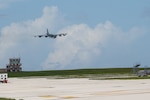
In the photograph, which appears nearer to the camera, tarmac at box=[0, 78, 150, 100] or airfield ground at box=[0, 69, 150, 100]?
tarmac at box=[0, 78, 150, 100]

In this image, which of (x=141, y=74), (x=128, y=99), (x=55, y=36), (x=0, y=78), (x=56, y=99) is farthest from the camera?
(x=55, y=36)

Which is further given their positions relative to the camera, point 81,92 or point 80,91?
point 80,91

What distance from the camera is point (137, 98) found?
34.6m

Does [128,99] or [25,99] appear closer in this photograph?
[128,99]

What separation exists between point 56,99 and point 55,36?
469 ft

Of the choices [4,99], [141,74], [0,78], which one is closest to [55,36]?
[141,74]

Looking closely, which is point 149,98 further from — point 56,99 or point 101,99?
point 56,99

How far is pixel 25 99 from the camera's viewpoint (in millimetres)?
36375

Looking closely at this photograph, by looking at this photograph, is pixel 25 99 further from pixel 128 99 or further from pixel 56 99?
pixel 128 99

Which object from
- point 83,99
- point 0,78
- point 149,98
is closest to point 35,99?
point 83,99

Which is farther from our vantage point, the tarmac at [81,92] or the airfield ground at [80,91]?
the airfield ground at [80,91]

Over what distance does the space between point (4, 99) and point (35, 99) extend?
312cm

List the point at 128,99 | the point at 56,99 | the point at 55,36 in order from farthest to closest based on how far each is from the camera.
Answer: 1. the point at 55,36
2. the point at 56,99
3. the point at 128,99

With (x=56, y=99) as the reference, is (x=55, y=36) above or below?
A: above
